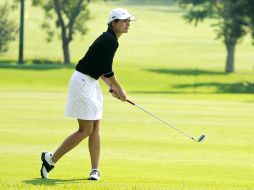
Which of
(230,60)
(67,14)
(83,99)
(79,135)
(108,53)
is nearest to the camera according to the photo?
(108,53)

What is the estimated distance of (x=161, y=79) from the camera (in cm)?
6562

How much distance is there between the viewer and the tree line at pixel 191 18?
66.6 meters

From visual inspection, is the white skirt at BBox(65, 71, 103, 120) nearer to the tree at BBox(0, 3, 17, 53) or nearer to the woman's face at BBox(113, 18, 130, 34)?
the woman's face at BBox(113, 18, 130, 34)

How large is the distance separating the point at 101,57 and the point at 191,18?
226 feet

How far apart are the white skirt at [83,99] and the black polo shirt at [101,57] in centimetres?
10

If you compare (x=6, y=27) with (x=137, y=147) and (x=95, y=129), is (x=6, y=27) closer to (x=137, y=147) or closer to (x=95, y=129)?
(x=137, y=147)

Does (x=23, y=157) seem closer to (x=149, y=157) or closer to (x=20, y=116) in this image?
(x=149, y=157)

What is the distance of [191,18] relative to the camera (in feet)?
267

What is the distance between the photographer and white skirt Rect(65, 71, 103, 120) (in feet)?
42.8

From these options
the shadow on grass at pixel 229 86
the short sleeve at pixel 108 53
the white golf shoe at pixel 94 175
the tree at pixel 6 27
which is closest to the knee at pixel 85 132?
the white golf shoe at pixel 94 175

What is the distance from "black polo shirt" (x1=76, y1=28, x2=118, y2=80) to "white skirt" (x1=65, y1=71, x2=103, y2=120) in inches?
3.9

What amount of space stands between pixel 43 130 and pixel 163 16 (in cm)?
12505

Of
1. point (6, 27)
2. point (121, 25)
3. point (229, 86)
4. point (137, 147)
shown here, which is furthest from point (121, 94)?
point (6, 27)

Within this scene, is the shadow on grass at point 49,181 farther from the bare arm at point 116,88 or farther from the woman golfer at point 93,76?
the bare arm at point 116,88
